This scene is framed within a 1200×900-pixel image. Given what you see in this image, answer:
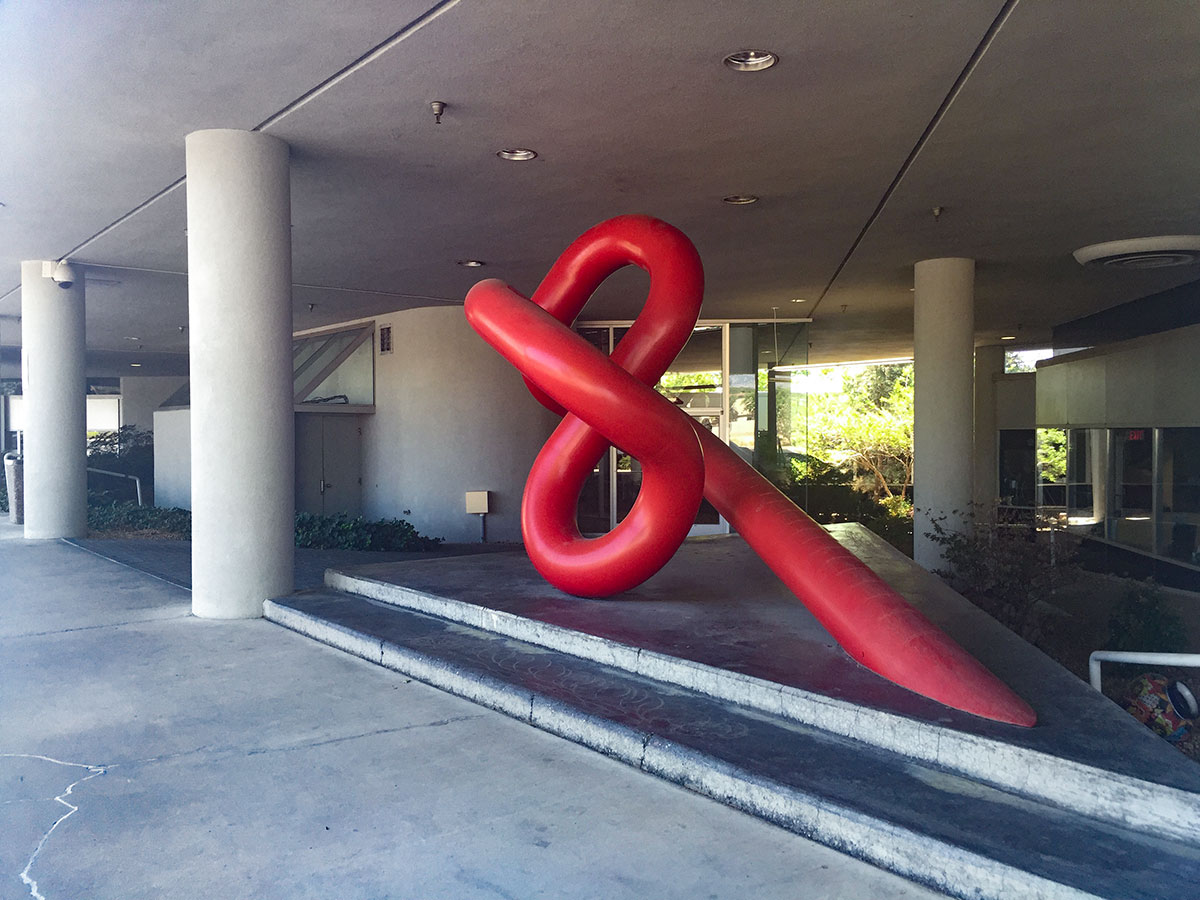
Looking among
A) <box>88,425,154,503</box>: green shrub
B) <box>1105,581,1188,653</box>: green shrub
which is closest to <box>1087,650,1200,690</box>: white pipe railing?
<box>1105,581,1188,653</box>: green shrub

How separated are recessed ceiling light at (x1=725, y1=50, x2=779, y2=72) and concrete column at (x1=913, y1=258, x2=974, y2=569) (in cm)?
653

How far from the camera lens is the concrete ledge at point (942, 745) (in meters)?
3.08

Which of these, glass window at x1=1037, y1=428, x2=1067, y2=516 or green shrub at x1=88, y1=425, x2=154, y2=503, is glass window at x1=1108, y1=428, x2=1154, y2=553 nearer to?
glass window at x1=1037, y1=428, x2=1067, y2=516

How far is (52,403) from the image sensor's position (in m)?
12.2

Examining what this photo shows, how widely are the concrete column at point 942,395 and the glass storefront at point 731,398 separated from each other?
13.6 ft

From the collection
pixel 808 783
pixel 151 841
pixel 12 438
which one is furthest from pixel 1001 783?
pixel 12 438

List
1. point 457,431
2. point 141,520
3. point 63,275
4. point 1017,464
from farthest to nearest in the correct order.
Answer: point 1017,464 < point 457,431 < point 141,520 < point 63,275

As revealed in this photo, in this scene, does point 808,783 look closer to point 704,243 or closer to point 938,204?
point 938,204

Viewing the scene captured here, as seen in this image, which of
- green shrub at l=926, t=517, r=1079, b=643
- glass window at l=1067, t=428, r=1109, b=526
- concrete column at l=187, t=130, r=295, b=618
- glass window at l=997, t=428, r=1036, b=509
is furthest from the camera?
glass window at l=997, t=428, r=1036, b=509

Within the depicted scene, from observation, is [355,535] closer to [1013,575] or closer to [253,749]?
[253,749]

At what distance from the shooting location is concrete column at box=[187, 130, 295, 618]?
6676 mm

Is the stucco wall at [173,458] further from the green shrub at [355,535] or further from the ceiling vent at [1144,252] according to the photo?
the ceiling vent at [1144,252]

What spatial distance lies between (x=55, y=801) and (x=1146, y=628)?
835cm

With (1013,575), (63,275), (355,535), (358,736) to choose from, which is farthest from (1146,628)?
(63,275)
